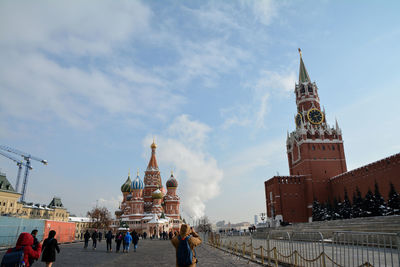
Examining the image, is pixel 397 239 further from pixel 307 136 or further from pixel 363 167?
pixel 307 136

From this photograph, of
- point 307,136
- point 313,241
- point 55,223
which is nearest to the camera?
point 313,241

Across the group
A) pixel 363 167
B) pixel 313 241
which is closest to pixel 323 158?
pixel 363 167

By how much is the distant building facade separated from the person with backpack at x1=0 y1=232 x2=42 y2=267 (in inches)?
1768

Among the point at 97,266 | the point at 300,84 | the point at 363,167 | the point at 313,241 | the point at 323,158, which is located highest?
the point at 300,84

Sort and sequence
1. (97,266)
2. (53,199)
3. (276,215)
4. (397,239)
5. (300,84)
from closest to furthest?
(397,239) < (97,266) < (276,215) < (300,84) < (53,199)

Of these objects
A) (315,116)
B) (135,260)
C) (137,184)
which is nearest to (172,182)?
(137,184)

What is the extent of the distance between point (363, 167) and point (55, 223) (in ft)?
128

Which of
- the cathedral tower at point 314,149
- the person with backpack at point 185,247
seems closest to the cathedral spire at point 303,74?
the cathedral tower at point 314,149

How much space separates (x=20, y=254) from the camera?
16.3ft

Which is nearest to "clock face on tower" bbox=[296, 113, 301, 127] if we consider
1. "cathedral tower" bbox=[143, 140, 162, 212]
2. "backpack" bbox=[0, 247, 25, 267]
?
"cathedral tower" bbox=[143, 140, 162, 212]

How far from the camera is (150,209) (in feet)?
177

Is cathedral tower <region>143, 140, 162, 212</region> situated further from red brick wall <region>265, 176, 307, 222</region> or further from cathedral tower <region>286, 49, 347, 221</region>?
cathedral tower <region>286, 49, 347, 221</region>

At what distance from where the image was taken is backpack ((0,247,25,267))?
16.0 feet

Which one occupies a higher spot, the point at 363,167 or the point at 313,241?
the point at 363,167
